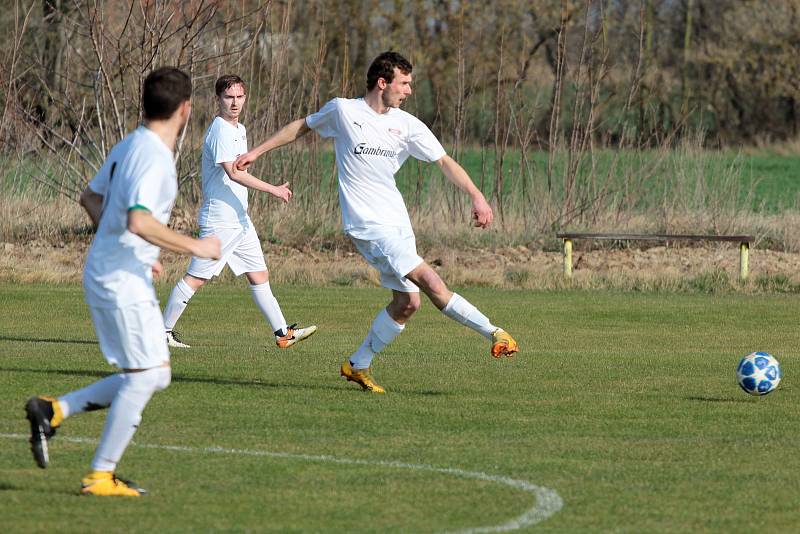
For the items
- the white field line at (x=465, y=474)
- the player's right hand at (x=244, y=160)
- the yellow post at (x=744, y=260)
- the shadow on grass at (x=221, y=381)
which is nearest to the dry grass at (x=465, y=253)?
the yellow post at (x=744, y=260)

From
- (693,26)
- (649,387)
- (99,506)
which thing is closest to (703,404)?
(649,387)

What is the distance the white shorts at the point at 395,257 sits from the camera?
31.0ft

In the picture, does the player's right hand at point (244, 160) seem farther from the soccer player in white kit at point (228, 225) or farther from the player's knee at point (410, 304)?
the soccer player in white kit at point (228, 225)

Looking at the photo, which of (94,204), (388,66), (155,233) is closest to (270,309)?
(388,66)

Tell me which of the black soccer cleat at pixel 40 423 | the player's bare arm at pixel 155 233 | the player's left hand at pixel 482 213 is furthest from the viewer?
the player's left hand at pixel 482 213

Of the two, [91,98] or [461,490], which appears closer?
[461,490]

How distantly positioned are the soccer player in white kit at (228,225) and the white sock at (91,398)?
5.53m

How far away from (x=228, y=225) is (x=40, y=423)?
19.6ft

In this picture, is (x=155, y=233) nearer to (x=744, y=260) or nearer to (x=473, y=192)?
(x=473, y=192)

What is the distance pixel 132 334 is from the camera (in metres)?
6.14

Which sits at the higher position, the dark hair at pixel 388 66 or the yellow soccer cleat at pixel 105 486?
the dark hair at pixel 388 66

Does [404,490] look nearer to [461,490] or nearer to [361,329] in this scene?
[461,490]

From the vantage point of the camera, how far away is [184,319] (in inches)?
589

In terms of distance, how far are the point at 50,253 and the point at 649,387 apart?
12.7 metres
